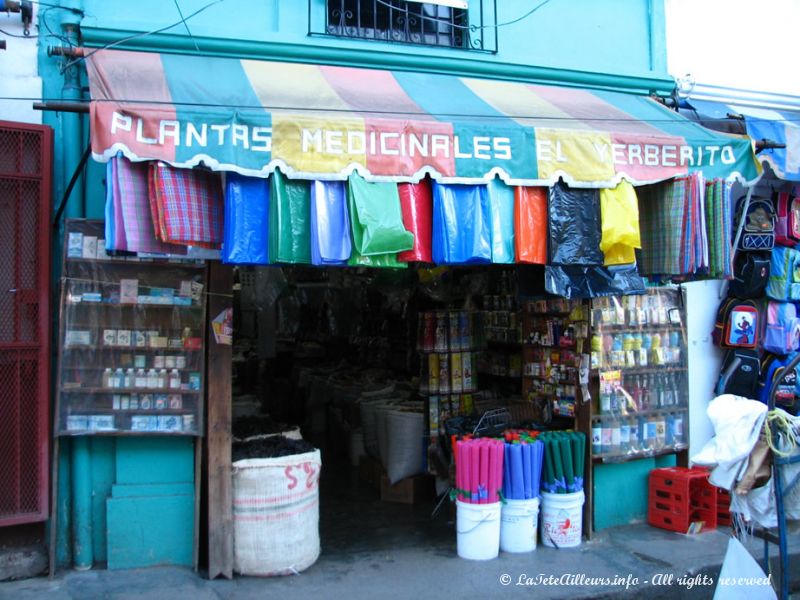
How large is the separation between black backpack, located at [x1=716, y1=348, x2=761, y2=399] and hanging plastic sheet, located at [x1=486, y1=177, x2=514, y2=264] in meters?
3.36

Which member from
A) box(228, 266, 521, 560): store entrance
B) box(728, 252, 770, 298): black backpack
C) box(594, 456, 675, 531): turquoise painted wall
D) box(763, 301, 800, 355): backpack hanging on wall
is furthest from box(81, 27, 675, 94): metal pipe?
box(594, 456, 675, 531): turquoise painted wall

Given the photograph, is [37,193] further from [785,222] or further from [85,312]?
[785,222]

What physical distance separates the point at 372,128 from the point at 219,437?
2559 mm

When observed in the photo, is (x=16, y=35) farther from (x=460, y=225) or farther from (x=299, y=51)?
(x=460, y=225)

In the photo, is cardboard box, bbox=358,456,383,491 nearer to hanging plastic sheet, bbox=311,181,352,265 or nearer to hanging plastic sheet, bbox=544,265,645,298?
hanging plastic sheet, bbox=544,265,645,298

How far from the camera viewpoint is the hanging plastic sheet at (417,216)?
15.7 feet

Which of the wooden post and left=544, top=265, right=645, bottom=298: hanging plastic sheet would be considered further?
left=544, top=265, right=645, bottom=298: hanging plastic sheet

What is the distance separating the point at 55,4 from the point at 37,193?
1487 millimetres

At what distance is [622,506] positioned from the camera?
6.61 m

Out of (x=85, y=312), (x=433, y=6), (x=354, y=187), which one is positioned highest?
(x=433, y=6)

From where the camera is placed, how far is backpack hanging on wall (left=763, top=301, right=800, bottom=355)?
22.8 feet

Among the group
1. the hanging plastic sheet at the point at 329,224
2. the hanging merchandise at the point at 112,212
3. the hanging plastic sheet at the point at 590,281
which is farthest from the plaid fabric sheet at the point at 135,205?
the hanging plastic sheet at the point at 590,281

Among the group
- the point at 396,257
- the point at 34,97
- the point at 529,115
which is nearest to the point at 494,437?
the point at 396,257

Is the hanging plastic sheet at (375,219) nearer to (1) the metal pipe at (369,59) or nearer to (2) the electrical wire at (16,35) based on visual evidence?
(1) the metal pipe at (369,59)
